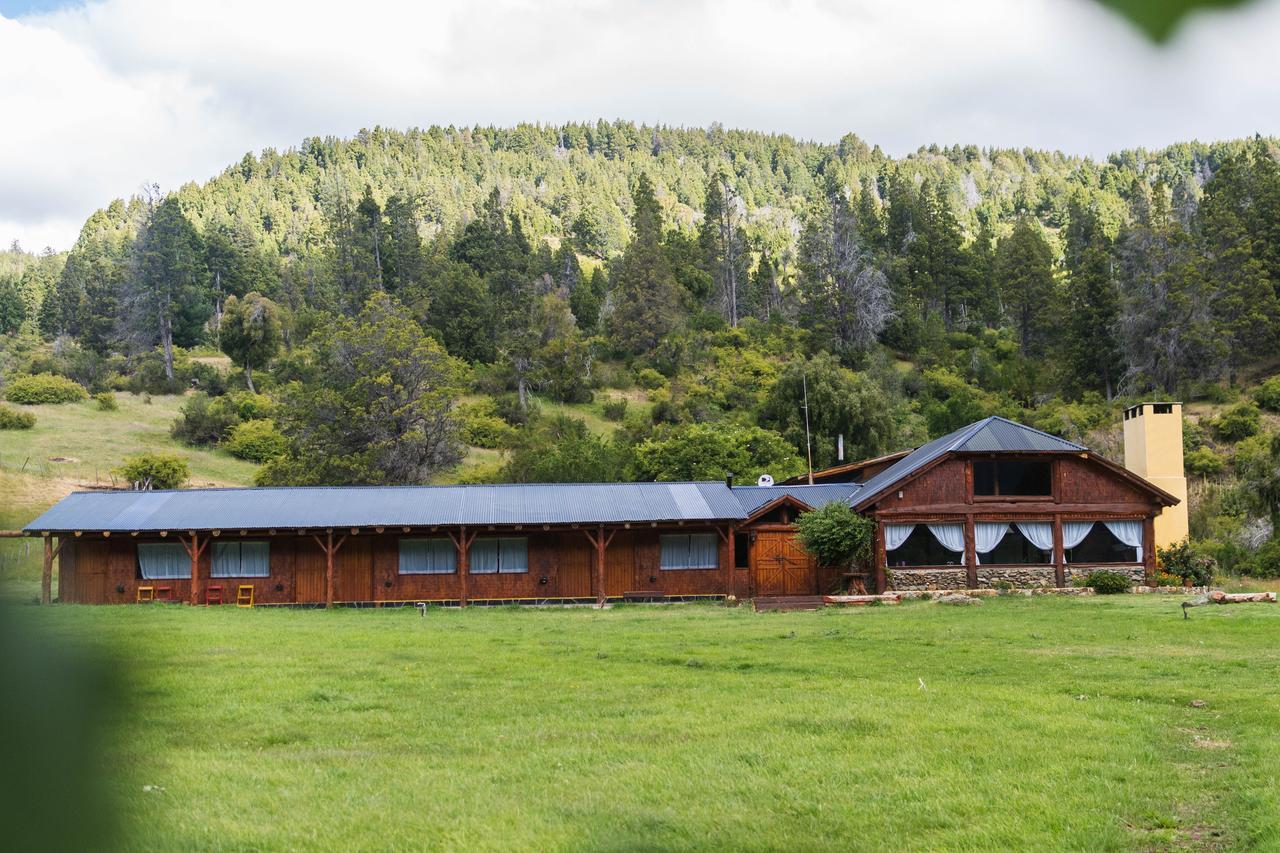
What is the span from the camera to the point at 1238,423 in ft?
166

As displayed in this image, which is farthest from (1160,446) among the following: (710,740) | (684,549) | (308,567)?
(710,740)

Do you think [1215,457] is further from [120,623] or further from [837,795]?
[120,623]

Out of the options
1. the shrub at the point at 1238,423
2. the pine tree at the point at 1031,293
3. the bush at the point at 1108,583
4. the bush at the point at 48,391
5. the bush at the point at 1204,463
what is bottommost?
the bush at the point at 1108,583

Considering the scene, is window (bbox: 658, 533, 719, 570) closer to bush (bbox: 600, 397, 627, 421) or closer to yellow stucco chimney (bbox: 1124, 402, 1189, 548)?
yellow stucco chimney (bbox: 1124, 402, 1189, 548)

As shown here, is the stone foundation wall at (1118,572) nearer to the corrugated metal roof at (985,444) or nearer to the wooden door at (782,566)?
the corrugated metal roof at (985,444)

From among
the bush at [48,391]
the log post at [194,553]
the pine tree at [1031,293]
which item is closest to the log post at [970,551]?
the log post at [194,553]

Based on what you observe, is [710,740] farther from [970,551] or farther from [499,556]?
[970,551]

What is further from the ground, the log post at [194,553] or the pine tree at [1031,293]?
the pine tree at [1031,293]

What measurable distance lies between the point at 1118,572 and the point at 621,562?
46.3ft

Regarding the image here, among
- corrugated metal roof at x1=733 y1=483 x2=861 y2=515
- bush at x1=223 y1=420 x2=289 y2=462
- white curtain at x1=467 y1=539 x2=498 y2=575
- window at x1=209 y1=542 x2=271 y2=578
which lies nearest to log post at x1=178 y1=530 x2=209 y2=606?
window at x1=209 y1=542 x2=271 y2=578

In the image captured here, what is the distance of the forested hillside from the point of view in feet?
161

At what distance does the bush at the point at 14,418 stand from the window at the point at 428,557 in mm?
13420

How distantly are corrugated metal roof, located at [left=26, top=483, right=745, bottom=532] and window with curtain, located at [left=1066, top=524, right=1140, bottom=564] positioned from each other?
988 cm

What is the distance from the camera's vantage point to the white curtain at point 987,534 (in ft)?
102
